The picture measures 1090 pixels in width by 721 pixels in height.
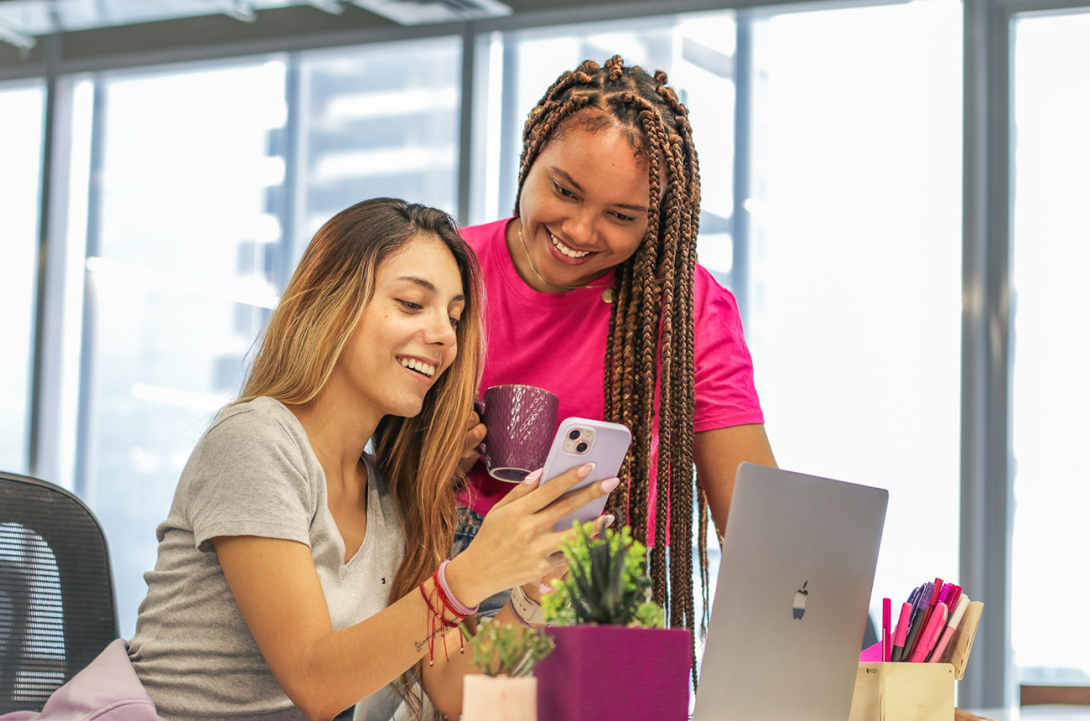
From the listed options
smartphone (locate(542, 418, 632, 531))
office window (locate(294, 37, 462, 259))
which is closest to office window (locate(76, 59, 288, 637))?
office window (locate(294, 37, 462, 259))

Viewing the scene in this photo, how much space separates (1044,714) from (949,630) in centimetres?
51

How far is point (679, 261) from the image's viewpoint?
60.1 inches

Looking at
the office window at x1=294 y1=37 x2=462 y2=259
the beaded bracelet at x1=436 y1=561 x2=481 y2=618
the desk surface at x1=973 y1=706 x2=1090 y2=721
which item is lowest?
the desk surface at x1=973 y1=706 x2=1090 y2=721

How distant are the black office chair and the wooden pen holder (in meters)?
0.99

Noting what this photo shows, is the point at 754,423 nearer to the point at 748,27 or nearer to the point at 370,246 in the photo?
the point at 370,246

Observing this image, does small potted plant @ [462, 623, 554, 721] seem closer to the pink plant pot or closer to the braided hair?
the pink plant pot

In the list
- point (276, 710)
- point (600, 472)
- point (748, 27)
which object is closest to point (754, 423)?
point (600, 472)

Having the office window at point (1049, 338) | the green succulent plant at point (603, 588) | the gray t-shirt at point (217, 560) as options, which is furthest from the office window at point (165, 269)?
the green succulent plant at point (603, 588)

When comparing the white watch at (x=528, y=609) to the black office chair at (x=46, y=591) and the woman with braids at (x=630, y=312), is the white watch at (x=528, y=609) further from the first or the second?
the black office chair at (x=46, y=591)

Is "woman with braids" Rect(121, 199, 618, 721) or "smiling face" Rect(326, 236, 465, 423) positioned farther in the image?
"smiling face" Rect(326, 236, 465, 423)

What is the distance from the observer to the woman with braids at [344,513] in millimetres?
1100

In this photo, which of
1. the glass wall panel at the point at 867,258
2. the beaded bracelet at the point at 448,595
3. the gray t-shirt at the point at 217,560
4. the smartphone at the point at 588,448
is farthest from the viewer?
the glass wall panel at the point at 867,258

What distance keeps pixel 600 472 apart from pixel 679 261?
0.59 metres

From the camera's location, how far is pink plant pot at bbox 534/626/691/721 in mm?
778
